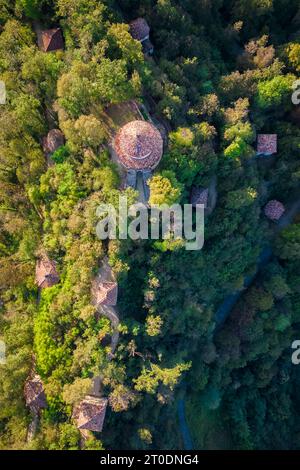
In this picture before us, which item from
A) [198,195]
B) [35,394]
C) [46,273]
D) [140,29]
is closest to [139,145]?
[198,195]

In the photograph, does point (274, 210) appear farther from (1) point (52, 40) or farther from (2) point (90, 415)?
(1) point (52, 40)

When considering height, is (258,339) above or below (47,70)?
below

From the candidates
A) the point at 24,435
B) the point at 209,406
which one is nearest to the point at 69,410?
the point at 24,435

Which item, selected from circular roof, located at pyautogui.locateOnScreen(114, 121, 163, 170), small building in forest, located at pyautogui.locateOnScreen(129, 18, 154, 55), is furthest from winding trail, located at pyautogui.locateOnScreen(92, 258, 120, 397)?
small building in forest, located at pyautogui.locateOnScreen(129, 18, 154, 55)

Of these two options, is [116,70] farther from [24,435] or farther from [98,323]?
[24,435]

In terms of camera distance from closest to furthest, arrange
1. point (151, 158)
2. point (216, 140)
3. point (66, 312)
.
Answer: point (151, 158) < point (66, 312) < point (216, 140)

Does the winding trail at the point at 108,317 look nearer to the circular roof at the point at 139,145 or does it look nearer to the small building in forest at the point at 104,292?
the small building in forest at the point at 104,292
